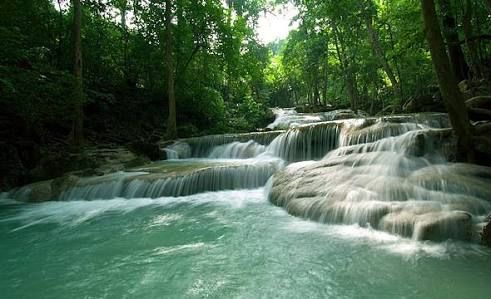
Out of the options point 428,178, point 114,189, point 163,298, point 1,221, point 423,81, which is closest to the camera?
point 163,298

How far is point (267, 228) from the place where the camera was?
18.0ft

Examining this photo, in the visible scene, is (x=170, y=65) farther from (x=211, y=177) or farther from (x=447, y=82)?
(x=447, y=82)

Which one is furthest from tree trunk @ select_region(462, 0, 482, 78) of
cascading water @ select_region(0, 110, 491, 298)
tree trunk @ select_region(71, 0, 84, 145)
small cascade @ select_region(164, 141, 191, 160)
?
tree trunk @ select_region(71, 0, 84, 145)

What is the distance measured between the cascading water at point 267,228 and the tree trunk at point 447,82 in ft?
1.34

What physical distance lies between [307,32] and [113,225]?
23568 mm

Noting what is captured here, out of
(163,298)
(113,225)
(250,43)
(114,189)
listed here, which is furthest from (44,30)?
(250,43)

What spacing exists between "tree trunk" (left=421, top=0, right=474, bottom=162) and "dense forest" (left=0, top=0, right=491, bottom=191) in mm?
18

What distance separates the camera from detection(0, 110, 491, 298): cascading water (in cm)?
360

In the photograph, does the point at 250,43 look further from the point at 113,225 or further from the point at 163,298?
the point at 163,298

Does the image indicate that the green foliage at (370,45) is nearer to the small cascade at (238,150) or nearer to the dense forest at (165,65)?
the dense forest at (165,65)

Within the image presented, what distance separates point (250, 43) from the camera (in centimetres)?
2692

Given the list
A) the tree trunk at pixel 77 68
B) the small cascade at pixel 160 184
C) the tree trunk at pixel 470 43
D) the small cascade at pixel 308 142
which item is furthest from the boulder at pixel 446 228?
the tree trunk at pixel 77 68

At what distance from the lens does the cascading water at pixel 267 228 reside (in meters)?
3.60

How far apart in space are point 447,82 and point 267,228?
418cm
